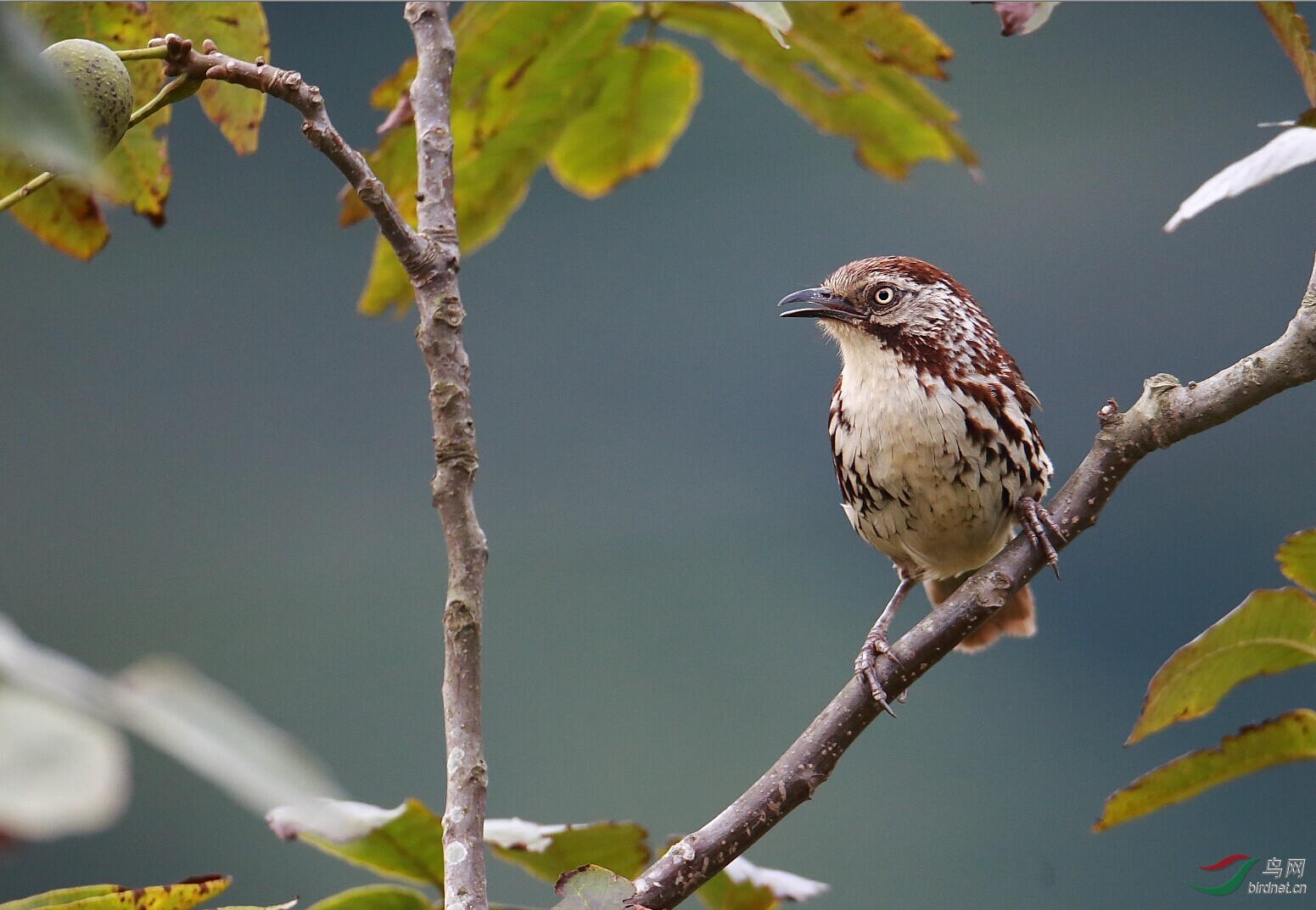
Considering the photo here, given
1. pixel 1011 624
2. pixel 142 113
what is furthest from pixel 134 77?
pixel 1011 624

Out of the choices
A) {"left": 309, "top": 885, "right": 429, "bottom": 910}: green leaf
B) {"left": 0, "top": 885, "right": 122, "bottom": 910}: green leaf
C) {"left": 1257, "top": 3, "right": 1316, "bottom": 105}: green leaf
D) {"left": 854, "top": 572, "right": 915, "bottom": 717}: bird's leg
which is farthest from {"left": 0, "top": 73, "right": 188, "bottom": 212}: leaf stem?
{"left": 1257, "top": 3, "right": 1316, "bottom": 105}: green leaf

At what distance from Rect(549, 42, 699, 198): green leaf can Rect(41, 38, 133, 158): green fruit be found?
98 centimetres

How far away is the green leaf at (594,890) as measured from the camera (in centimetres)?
99

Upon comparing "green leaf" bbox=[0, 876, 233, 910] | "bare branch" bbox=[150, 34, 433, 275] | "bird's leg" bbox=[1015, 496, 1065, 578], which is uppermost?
"bare branch" bbox=[150, 34, 433, 275]

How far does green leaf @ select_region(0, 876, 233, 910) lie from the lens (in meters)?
0.92

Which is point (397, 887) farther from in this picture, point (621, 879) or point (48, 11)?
point (48, 11)

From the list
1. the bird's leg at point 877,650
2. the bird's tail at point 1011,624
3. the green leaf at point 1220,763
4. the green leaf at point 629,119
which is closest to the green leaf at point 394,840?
the bird's leg at point 877,650

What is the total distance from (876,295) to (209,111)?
1276 millimetres

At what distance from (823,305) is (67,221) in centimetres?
130

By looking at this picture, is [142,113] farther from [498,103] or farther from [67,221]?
[498,103]

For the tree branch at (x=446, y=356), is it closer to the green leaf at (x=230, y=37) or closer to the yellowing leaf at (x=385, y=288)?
the green leaf at (x=230, y=37)

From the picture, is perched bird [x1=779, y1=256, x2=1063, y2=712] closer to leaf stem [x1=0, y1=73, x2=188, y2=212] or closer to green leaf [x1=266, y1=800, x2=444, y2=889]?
green leaf [x1=266, y1=800, x2=444, y2=889]

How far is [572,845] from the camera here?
4.04 ft

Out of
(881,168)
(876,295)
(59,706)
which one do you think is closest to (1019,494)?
(876,295)
